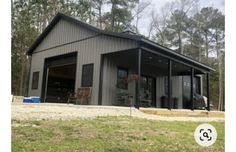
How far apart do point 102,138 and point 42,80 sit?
7.30 m

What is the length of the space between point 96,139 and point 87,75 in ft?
18.2

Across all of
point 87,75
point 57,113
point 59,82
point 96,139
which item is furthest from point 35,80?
point 96,139

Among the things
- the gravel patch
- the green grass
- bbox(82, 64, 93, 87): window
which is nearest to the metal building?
bbox(82, 64, 93, 87): window

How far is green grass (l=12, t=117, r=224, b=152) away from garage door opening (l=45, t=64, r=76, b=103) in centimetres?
528

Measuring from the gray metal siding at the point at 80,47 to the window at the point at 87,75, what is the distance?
0.46 ft

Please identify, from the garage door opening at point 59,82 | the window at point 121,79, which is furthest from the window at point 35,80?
the window at point 121,79

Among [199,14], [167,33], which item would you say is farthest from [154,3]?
[167,33]

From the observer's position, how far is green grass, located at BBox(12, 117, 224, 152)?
2.19 m

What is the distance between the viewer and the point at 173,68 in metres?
9.09

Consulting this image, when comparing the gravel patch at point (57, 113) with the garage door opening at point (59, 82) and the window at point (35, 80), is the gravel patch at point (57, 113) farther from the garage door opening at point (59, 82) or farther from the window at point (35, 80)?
the window at point (35, 80)

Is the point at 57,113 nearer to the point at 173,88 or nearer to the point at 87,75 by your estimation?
the point at 87,75

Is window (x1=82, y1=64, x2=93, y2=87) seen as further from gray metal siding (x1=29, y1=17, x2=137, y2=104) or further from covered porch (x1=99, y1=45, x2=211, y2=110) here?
covered porch (x1=99, y1=45, x2=211, y2=110)

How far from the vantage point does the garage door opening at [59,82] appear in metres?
8.35
